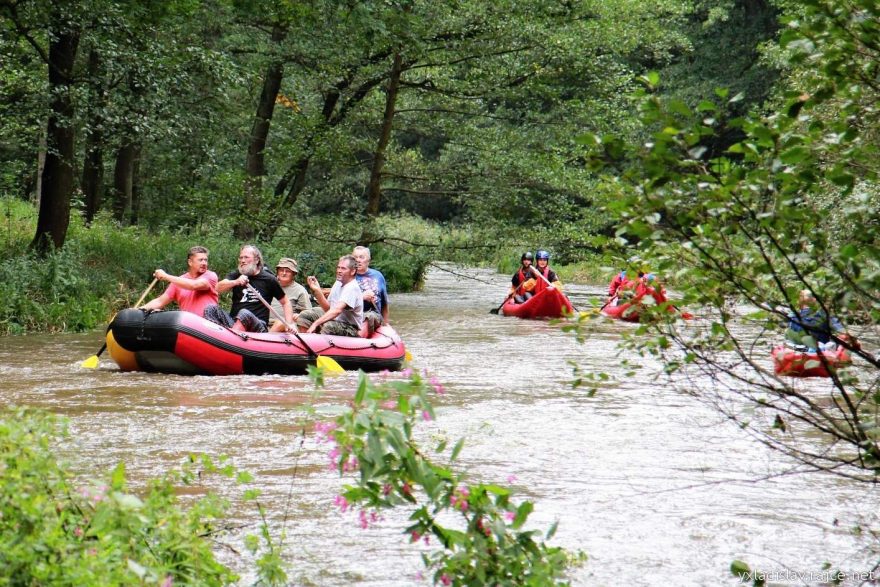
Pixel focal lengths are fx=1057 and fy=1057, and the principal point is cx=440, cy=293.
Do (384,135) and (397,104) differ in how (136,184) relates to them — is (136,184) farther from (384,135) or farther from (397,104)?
(384,135)

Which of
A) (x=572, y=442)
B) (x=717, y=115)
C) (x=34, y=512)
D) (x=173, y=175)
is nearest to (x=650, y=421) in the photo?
(x=572, y=442)

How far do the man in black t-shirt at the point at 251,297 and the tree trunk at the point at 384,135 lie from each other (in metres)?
9.25

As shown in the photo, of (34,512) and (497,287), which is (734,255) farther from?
(497,287)

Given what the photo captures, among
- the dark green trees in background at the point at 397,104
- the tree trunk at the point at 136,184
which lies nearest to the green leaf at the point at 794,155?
the dark green trees in background at the point at 397,104

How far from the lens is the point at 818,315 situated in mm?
3758

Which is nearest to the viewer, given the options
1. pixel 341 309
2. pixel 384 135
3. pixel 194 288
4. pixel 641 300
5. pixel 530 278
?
pixel 641 300

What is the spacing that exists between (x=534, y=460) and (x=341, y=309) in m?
4.37

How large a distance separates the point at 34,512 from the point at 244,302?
7798 millimetres

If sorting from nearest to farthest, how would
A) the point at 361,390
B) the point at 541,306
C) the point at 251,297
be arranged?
the point at 361,390 → the point at 251,297 → the point at 541,306

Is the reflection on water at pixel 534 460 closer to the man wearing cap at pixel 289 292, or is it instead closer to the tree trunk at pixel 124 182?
the man wearing cap at pixel 289 292

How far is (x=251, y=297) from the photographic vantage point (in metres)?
10.6

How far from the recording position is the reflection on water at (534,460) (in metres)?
4.84

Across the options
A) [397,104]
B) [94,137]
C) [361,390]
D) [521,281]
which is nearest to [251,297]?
[361,390]

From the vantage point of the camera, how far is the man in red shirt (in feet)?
32.8
